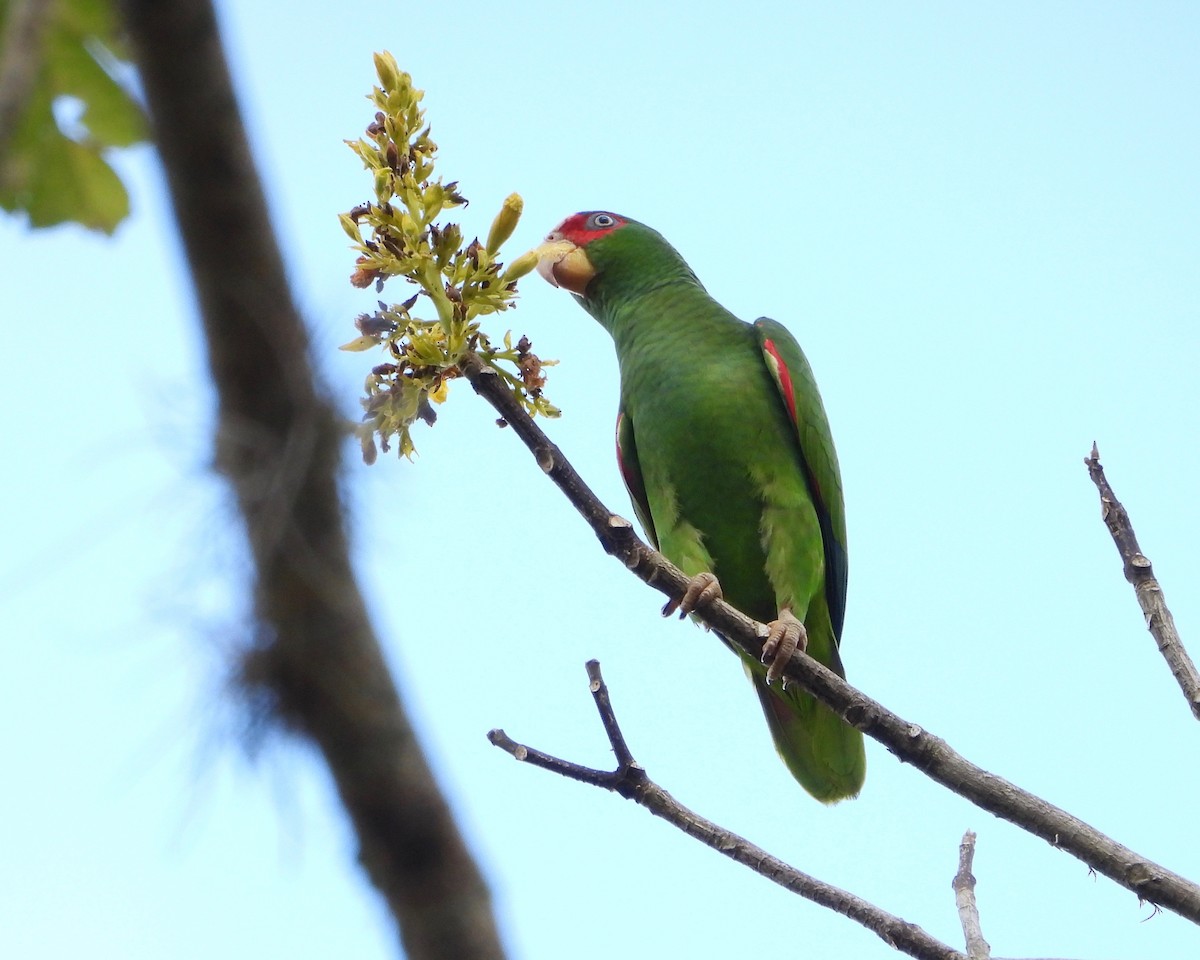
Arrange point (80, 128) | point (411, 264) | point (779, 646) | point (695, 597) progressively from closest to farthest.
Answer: point (80, 128), point (411, 264), point (695, 597), point (779, 646)

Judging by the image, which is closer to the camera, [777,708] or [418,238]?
[418,238]

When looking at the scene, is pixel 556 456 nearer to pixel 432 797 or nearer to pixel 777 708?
pixel 432 797

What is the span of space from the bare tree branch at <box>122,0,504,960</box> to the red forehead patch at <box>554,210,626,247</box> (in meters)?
4.64

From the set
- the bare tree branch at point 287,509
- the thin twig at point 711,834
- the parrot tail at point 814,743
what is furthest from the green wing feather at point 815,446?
the bare tree branch at point 287,509

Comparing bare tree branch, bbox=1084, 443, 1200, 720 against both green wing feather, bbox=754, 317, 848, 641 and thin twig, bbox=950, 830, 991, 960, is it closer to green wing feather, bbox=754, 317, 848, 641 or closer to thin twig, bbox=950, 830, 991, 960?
→ thin twig, bbox=950, 830, 991, 960

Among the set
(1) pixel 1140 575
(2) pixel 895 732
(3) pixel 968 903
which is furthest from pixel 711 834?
(1) pixel 1140 575

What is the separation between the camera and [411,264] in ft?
8.29

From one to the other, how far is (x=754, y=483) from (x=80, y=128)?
3113 mm

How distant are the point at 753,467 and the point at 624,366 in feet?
2.67

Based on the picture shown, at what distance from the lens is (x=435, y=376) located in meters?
2.65

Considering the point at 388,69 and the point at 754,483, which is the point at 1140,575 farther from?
the point at 388,69

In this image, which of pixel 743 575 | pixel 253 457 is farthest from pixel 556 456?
pixel 743 575

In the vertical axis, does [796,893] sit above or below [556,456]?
below

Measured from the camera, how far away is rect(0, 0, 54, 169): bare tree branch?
0.74m
